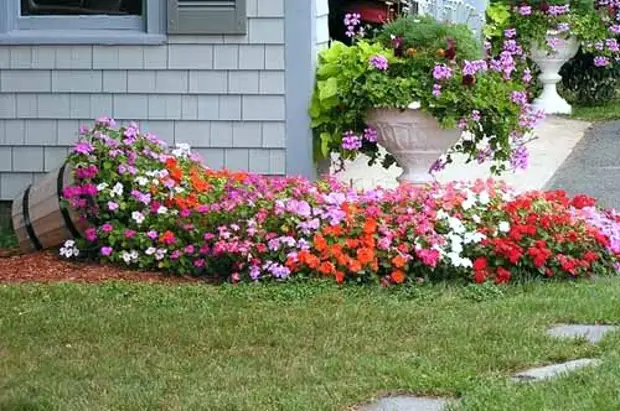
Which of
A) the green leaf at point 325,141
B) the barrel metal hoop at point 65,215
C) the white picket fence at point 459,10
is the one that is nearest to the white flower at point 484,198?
the green leaf at point 325,141

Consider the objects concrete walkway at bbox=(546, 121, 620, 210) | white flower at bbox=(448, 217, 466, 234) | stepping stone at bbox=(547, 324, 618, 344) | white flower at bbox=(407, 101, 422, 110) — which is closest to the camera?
stepping stone at bbox=(547, 324, 618, 344)

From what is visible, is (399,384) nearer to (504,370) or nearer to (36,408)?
(504,370)

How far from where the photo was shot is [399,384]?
182 inches

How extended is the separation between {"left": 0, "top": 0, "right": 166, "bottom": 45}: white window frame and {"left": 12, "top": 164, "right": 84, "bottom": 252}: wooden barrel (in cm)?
104

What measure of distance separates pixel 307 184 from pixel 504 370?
101 inches

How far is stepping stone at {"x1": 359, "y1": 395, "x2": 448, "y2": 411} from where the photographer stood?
172 inches

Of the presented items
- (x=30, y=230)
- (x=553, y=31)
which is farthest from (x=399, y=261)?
(x=553, y=31)

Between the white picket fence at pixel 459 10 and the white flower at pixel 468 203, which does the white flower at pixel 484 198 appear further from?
the white picket fence at pixel 459 10

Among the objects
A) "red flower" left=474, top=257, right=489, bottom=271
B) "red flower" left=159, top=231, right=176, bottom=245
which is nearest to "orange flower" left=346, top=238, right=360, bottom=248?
"red flower" left=474, top=257, right=489, bottom=271

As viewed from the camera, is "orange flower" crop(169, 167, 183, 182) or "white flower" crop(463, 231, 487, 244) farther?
"orange flower" crop(169, 167, 183, 182)

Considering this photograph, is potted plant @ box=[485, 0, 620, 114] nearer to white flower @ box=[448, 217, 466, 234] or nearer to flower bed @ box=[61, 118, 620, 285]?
flower bed @ box=[61, 118, 620, 285]

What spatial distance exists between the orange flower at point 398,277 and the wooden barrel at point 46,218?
1.82 meters

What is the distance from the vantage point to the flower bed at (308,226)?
6574 millimetres

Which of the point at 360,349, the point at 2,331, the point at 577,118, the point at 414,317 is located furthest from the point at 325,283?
the point at 577,118
